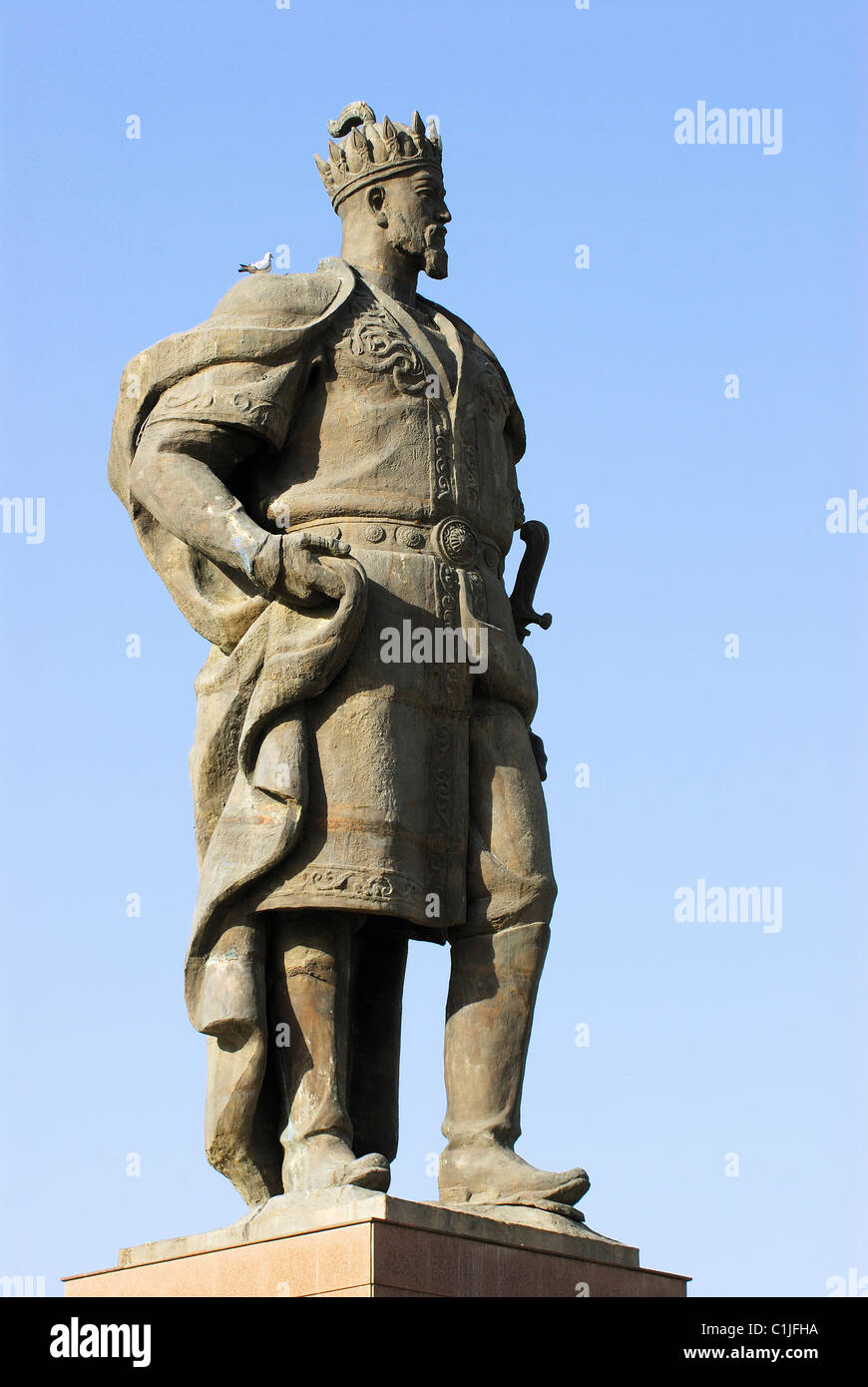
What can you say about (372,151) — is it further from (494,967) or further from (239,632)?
(494,967)

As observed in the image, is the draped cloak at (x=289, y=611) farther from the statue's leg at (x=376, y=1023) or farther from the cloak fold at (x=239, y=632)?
the statue's leg at (x=376, y=1023)

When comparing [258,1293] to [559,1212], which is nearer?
[258,1293]

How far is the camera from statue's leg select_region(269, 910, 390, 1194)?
31.3 feet

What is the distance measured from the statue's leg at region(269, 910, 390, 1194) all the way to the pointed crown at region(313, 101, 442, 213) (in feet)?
10.8

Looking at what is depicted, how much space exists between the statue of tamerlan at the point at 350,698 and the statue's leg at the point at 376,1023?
12 mm

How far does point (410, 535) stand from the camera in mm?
10148

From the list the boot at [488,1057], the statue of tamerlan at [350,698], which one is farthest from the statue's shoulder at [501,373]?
A: the boot at [488,1057]

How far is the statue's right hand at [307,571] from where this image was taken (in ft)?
31.9

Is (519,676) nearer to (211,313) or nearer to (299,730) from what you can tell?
(299,730)

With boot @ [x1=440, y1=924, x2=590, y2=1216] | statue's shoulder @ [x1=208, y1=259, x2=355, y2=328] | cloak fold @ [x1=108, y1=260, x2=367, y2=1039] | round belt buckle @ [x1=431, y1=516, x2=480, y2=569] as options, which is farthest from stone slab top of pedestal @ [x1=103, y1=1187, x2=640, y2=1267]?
statue's shoulder @ [x1=208, y1=259, x2=355, y2=328]

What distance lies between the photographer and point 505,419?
35.9ft

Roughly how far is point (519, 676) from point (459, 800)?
65 centimetres

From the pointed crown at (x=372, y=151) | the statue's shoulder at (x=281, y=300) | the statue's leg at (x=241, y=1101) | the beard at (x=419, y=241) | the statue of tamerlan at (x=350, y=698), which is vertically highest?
the pointed crown at (x=372, y=151)
